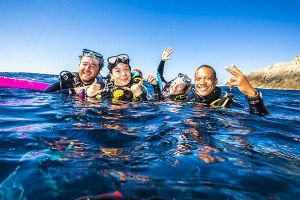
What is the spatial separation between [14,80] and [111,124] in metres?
7.99

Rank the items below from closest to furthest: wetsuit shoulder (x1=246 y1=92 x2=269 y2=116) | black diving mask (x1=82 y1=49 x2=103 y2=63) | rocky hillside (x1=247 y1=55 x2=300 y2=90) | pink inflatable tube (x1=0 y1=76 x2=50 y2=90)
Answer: wetsuit shoulder (x1=246 y1=92 x2=269 y2=116), black diving mask (x1=82 y1=49 x2=103 y2=63), pink inflatable tube (x1=0 y1=76 x2=50 y2=90), rocky hillside (x1=247 y1=55 x2=300 y2=90)

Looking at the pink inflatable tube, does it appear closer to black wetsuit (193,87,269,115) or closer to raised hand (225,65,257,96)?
black wetsuit (193,87,269,115)

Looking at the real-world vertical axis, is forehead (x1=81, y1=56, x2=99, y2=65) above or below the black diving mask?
below

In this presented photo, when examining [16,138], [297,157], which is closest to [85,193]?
[16,138]

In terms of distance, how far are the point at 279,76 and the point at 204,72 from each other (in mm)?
52750

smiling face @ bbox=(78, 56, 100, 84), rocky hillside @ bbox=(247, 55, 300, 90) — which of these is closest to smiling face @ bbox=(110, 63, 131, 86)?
smiling face @ bbox=(78, 56, 100, 84)

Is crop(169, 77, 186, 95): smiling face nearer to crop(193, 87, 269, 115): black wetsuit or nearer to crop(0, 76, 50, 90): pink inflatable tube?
crop(193, 87, 269, 115): black wetsuit

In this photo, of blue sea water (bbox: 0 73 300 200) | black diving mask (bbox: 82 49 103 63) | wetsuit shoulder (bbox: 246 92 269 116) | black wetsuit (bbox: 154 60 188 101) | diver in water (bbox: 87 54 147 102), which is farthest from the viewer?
black wetsuit (bbox: 154 60 188 101)

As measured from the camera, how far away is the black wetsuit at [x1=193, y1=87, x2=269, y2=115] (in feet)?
18.4

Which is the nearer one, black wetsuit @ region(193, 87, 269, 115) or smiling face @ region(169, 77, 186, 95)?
black wetsuit @ region(193, 87, 269, 115)

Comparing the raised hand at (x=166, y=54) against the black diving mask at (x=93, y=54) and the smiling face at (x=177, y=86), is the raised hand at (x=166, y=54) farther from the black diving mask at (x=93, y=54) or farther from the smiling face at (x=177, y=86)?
the black diving mask at (x=93, y=54)

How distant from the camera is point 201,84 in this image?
23.5 feet

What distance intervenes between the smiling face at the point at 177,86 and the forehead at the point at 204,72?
1.19 meters

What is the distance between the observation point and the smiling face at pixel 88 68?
833cm
